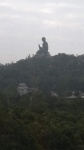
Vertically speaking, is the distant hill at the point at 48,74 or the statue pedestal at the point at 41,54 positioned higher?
the statue pedestal at the point at 41,54

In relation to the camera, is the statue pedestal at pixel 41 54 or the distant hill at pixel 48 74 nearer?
the distant hill at pixel 48 74

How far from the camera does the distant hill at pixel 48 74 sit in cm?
4892

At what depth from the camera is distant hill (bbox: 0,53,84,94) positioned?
48916 mm

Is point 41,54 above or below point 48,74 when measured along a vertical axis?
above

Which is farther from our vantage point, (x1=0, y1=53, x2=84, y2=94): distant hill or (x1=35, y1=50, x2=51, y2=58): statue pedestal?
(x1=35, y1=50, x2=51, y2=58): statue pedestal

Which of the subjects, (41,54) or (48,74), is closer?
(48,74)

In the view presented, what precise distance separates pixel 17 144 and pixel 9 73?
1728 inches

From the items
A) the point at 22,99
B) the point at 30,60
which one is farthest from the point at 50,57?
the point at 22,99

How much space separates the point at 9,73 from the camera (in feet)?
184

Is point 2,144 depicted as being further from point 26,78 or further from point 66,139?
point 26,78

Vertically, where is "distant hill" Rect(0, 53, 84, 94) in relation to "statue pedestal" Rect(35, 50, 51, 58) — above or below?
below

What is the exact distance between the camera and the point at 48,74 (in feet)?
179

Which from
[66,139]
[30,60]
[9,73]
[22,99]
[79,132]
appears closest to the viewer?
[66,139]

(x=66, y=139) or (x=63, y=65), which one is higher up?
(x=63, y=65)
